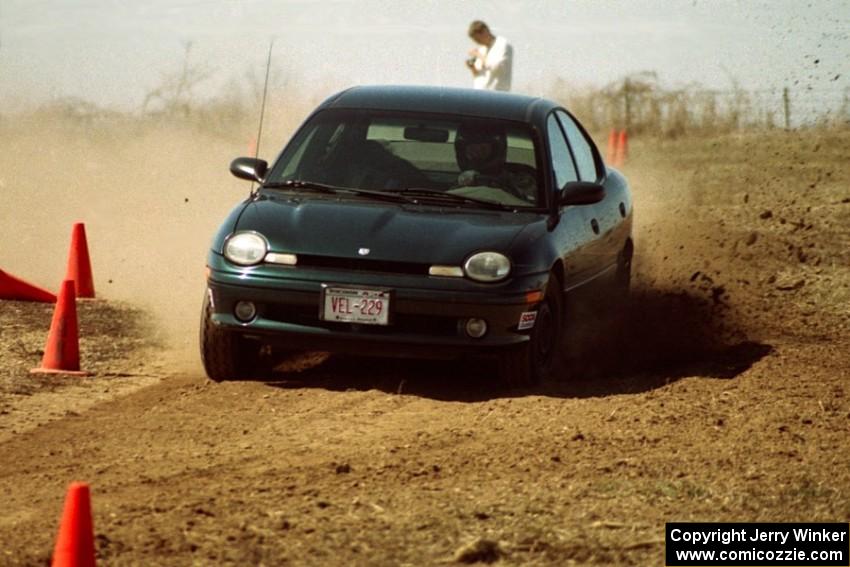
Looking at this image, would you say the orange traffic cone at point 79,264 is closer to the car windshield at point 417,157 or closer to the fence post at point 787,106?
the car windshield at point 417,157

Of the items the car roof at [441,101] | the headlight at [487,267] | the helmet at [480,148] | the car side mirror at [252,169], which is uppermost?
the car roof at [441,101]

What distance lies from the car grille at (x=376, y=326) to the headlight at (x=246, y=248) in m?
0.27

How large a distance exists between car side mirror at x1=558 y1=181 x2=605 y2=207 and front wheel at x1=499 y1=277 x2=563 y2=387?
536 millimetres

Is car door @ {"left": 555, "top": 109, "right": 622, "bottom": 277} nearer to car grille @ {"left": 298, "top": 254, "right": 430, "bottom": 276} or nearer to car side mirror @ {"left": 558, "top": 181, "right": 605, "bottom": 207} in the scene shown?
car side mirror @ {"left": 558, "top": 181, "right": 605, "bottom": 207}

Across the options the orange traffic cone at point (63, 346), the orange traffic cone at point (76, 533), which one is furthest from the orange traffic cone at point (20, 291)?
the orange traffic cone at point (76, 533)

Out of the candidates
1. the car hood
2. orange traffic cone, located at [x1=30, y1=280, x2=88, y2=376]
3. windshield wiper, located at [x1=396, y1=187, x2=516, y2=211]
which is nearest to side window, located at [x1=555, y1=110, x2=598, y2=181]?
windshield wiper, located at [x1=396, y1=187, x2=516, y2=211]

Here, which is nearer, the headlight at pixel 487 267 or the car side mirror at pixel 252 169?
the headlight at pixel 487 267

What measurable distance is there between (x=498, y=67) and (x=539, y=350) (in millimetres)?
7851

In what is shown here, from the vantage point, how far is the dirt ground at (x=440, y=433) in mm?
6887

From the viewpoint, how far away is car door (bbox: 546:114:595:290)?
10.8 m

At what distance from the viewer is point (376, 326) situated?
32.4 ft

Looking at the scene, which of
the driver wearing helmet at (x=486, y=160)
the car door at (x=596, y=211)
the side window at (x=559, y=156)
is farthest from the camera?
the car door at (x=596, y=211)

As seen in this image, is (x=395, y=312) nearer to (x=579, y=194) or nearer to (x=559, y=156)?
(x=579, y=194)

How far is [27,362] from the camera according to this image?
37.4 ft
